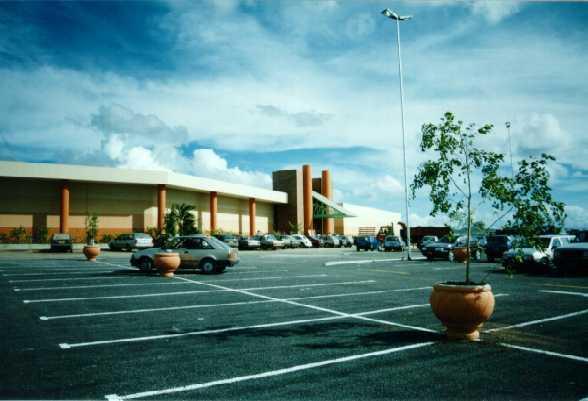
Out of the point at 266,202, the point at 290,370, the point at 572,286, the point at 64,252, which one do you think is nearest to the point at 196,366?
the point at 290,370

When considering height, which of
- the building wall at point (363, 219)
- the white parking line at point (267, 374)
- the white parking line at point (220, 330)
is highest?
the building wall at point (363, 219)

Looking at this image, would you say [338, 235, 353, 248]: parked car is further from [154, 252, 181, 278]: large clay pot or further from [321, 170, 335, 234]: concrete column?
[154, 252, 181, 278]: large clay pot

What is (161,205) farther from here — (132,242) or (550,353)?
(550,353)

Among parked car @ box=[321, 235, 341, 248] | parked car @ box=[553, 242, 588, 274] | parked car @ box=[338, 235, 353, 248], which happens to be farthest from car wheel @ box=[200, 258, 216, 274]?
parked car @ box=[338, 235, 353, 248]

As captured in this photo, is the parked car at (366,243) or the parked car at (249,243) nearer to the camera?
the parked car at (366,243)

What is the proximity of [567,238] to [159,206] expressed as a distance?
39398 millimetres

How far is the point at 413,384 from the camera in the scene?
5.37m

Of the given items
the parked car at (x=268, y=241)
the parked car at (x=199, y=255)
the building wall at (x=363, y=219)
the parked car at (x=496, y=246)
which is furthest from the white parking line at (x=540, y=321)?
the building wall at (x=363, y=219)

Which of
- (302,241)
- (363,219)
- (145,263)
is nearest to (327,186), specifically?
(363,219)

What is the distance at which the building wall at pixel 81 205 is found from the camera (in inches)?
1791

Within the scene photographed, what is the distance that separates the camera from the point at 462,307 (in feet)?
23.7

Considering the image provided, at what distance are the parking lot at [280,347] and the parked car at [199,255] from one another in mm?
5915

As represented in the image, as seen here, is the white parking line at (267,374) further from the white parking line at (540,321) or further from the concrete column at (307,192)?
the concrete column at (307,192)

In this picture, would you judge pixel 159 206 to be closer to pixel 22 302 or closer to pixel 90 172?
pixel 90 172
